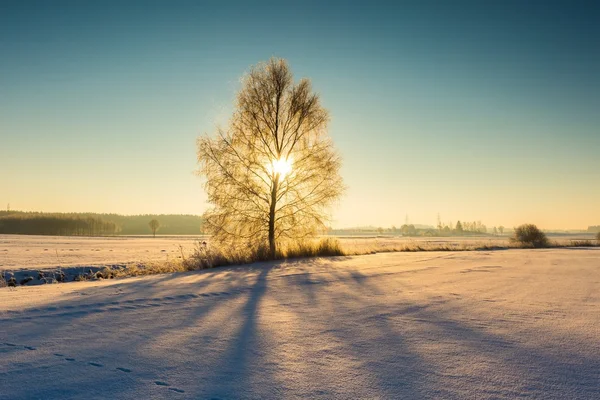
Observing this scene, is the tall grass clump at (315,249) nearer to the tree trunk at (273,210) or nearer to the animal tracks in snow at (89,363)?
the tree trunk at (273,210)

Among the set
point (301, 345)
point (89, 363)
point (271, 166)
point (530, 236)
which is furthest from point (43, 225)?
point (301, 345)

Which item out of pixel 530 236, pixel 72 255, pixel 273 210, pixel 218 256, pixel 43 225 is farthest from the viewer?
pixel 43 225

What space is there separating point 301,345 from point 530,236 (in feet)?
123

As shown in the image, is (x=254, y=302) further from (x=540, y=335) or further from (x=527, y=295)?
(x=527, y=295)

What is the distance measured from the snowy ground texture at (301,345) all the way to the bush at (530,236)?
32340 millimetres

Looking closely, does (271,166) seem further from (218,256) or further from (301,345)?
(301,345)

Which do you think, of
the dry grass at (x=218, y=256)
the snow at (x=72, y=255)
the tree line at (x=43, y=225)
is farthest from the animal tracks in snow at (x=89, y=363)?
the tree line at (x=43, y=225)

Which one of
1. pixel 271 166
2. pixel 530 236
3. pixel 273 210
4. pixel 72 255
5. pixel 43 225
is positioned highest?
pixel 271 166

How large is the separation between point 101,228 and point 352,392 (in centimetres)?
14764

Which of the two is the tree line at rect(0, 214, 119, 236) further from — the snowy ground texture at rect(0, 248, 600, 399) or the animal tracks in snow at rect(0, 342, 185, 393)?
the animal tracks in snow at rect(0, 342, 185, 393)

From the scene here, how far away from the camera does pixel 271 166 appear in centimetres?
1519

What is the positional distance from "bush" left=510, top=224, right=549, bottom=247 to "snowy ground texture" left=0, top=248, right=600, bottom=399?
32340 mm

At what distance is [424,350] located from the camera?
116 inches

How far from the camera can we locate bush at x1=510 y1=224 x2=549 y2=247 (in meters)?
33.3
